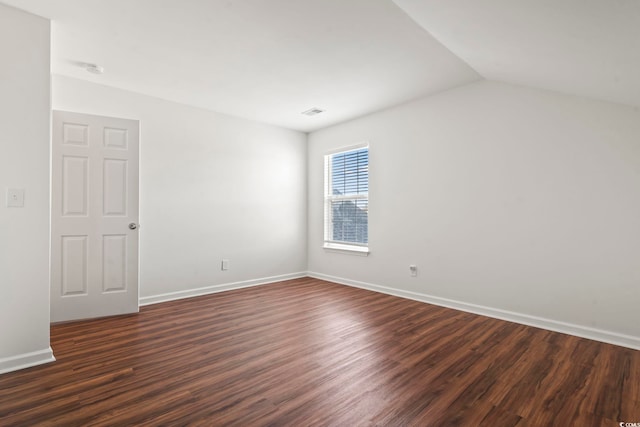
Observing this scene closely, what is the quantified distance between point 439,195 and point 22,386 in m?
4.05

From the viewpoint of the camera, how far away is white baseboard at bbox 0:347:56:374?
215 centimetres

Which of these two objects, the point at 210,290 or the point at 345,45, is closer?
the point at 345,45

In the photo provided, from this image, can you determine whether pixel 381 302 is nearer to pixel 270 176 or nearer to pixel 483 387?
pixel 483 387

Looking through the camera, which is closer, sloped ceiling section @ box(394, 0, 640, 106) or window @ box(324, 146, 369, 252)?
sloped ceiling section @ box(394, 0, 640, 106)

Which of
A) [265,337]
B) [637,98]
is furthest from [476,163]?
[265,337]

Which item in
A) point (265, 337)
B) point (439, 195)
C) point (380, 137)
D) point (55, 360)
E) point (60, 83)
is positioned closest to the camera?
point (55, 360)

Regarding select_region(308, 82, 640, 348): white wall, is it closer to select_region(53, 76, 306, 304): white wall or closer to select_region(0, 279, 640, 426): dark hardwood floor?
select_region(0, 279, 640, 426): dark hardwood floor

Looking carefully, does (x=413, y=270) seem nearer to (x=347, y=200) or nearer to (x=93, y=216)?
(x=347, y=200)

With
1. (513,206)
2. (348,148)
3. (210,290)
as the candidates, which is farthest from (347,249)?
(513,206)

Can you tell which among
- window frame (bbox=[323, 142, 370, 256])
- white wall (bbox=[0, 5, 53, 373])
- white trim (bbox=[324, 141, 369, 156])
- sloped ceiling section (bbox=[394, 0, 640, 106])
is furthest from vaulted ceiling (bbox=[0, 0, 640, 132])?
window frame (bbox=[323, 142, 370, 256])

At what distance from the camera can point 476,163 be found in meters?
3.52

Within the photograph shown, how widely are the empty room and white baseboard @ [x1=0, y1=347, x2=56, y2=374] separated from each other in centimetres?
2

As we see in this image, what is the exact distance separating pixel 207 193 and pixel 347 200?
2.13 m

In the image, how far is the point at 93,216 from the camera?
3.28m
